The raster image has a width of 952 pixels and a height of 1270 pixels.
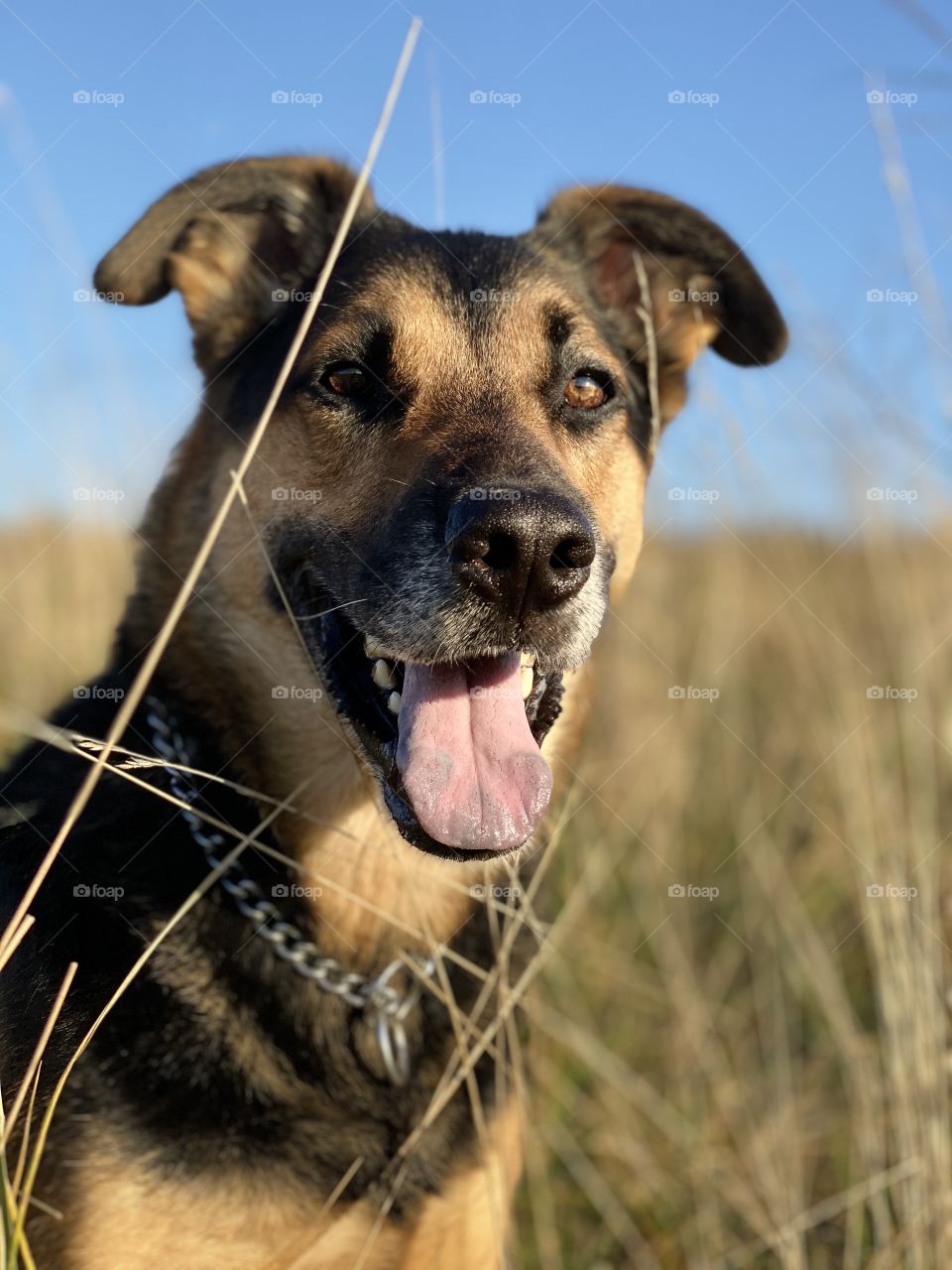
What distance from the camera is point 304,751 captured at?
10.0 ft

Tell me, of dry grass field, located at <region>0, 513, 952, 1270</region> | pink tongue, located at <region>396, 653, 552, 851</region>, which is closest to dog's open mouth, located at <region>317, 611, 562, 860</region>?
pink tongue, located at <region>396, 653, 552, 851</region>

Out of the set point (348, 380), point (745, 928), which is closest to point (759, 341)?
point (348, 380)

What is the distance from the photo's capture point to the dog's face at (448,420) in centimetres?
256

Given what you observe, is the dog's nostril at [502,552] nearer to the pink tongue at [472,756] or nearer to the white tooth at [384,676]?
the pink tongue at [472,756]

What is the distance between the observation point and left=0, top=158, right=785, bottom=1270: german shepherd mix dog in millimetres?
2467

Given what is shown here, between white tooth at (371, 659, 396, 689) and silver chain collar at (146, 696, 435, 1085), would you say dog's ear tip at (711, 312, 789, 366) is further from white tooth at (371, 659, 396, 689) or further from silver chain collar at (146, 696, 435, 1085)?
silver chain collar at (146, 696, 435, 1085)

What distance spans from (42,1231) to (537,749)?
1.42 meters

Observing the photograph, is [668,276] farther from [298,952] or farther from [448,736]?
[298,952]

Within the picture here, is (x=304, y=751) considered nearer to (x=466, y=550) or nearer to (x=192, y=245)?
(x=466, y=550)

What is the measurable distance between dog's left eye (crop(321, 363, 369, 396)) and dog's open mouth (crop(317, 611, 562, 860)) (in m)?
0.59

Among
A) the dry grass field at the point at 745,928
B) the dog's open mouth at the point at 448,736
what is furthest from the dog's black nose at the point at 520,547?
the dry grass field at the point at 745,928

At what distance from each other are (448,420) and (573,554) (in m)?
0.59

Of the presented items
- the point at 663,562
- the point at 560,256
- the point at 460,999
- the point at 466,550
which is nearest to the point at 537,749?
the point at 466,550

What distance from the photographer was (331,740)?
10.1 ft
